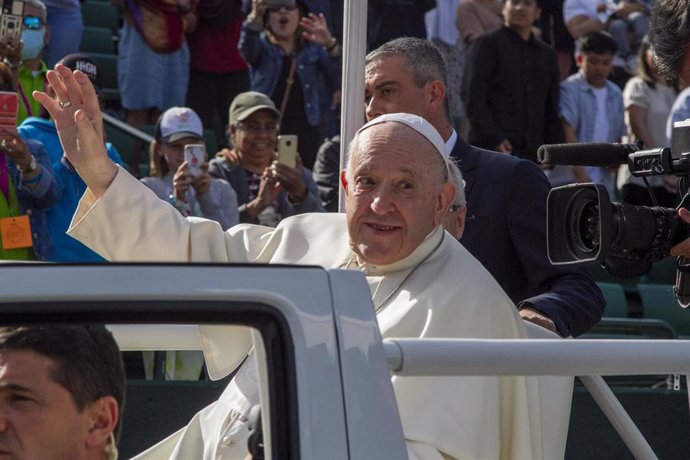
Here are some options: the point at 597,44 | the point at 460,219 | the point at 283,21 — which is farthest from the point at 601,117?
the point at 460,219

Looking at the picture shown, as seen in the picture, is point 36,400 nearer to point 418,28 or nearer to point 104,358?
point 104,358

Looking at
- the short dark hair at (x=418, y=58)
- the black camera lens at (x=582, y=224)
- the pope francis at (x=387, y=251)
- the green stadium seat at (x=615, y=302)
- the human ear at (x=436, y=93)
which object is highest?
the short dark hair at (x=418, y=58)

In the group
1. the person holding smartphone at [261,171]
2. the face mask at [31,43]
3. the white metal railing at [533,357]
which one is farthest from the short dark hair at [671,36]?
the face mask at [31,43]

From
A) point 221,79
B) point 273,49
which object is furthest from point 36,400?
point 221,79

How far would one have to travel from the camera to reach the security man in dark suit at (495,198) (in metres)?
4.38

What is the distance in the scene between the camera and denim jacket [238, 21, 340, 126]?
8.84 meters

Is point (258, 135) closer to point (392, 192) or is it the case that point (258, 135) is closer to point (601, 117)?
point (601, 117)

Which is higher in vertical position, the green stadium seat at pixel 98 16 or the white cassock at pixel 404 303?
the white cassock at pixel 404 303

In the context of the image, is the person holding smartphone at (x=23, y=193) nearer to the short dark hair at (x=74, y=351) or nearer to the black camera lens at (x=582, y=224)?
the black camera lens at (x=582, y=224)

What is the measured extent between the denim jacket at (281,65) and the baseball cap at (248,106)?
129cm

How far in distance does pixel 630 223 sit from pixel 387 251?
823 millimetres

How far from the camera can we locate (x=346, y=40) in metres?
4.34

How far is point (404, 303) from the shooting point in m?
3.59

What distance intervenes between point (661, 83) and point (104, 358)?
842 centimetres
